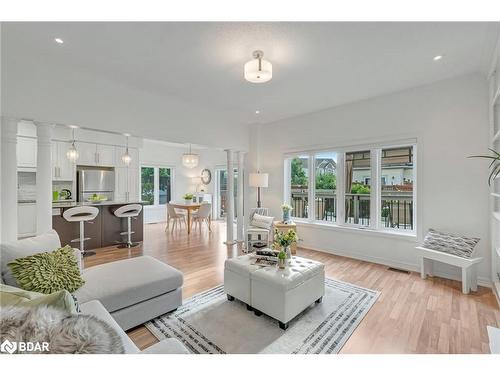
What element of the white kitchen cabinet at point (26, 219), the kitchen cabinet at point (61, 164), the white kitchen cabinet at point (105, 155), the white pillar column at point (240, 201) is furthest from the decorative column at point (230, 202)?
the white kitchen cabinet at point (26, 219)

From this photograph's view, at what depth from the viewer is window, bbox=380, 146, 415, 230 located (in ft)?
12.2

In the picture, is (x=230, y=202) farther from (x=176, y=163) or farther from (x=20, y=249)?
(x=176, y=163)

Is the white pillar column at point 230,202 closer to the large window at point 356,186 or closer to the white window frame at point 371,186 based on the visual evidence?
the large window at point 356,186

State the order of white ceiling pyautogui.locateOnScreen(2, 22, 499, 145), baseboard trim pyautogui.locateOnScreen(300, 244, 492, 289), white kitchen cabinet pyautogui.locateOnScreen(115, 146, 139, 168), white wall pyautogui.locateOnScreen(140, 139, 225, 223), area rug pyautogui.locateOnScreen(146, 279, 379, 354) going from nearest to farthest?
area rug pyautogui.locateOnScreen(146, 279, 379, 354) < white ceiling pyautogui.locateOnScreen(2, 22, 499, 145) < baseboard trim pyautogui.locateOnScreen(300, 244, 492, 289) < white kitchen cabinet pyautogui.locateOnScreen(115, 146, 139, 168) < white wall pyautogui.locateOnScreen(140, 139, 225, 223)

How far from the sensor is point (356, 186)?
14.1 ft

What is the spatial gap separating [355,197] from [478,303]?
2176 millimetres

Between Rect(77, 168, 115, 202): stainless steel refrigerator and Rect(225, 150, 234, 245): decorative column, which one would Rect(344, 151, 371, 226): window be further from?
Rect(77, 168, 115, 202): stainless steel refrigerator

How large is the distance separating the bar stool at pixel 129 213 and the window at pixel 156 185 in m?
3.12

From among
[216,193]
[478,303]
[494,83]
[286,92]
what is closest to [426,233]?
[478,303]

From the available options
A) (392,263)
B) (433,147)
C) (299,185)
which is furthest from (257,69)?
(392,263)

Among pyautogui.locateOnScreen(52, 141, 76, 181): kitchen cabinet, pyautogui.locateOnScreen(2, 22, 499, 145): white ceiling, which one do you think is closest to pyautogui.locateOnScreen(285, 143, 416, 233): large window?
pyautogui.locateOnScreen(2, 22, 499, 145): white ceiling

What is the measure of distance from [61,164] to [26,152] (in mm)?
677

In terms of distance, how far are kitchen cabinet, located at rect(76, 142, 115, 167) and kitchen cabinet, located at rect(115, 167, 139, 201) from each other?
Answer: 0.34 m

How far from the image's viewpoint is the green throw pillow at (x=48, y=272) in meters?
1.69
